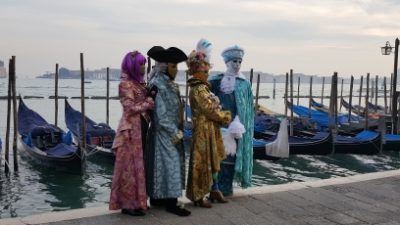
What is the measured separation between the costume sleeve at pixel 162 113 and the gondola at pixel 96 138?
7230 millimetres

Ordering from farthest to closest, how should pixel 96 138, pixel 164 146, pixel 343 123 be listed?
pixel 343 123, pixel 96 138, pixel 164 146

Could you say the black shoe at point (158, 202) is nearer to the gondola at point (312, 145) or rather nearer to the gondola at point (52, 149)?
the gondola at point (52, 149)

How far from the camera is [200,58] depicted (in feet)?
12.8

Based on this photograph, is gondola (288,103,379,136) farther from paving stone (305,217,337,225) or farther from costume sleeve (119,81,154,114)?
costume sleeve (119,81,154,114)

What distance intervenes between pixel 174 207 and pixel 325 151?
10.8 meters

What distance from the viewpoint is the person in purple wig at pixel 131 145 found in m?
3.58

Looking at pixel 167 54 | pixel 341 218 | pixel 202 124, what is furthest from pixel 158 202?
pixel 341 218

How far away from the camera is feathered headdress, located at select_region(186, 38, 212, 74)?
12.8 feet

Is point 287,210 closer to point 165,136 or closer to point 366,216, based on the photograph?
point 366,216

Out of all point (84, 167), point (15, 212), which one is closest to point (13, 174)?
point (84, 167)

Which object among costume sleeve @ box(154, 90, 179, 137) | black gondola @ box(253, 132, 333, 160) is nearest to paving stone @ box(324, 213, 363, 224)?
costume sleeve @ box(154, 90, 179, 137)

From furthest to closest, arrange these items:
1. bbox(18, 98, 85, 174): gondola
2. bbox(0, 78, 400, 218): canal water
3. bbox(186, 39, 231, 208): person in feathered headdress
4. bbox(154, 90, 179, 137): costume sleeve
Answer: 1. bbox(18, 98, 85, 174): gondola
2. bbox(0, 78, 400, 218): canal water
3. bbox(186, 39, 231, 208): person in feathered headdress
4. bbox(154, 90, 179, 137): costume sleeve

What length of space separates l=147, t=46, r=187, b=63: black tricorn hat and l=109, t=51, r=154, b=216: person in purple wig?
12cm

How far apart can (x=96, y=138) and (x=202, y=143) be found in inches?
371
